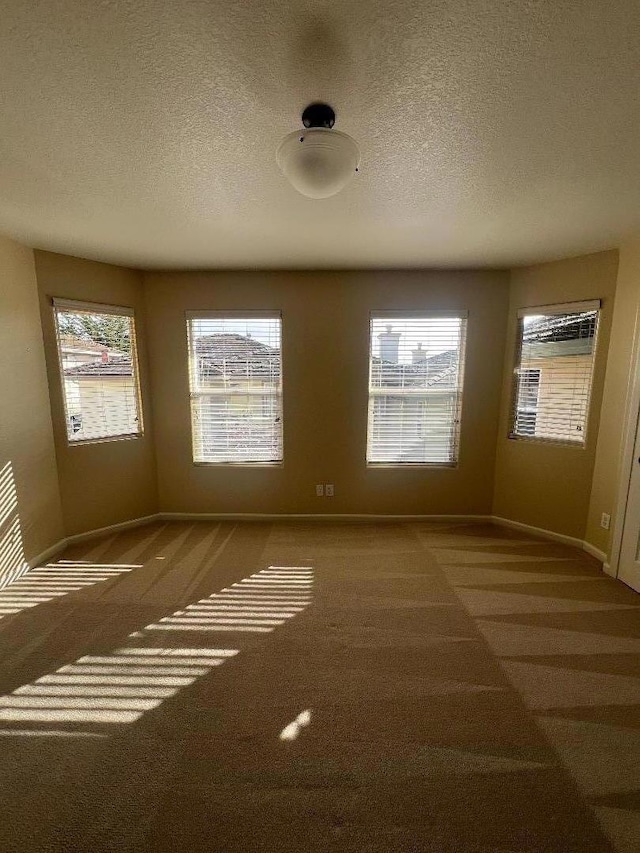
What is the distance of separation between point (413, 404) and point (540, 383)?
1.12 meters

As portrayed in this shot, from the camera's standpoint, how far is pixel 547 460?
10.4 ft

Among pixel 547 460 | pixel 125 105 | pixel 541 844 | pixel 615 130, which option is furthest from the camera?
pixel 547 460

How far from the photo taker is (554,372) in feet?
10.2

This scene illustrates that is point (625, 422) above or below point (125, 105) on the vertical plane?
below

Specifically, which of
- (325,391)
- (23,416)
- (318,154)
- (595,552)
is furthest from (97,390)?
(595,552)

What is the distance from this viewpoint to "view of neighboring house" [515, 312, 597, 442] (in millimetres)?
2943

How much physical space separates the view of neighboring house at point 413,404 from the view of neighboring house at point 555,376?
0.60 m

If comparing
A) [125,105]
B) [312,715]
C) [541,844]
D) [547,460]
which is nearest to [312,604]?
[312,715]

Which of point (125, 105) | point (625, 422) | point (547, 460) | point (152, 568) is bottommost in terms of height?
point (152, 568)

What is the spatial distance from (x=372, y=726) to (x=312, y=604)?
0.89m

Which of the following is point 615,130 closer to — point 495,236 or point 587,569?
point 495,236

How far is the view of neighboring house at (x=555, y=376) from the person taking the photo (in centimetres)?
294

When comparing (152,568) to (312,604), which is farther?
(152,568)

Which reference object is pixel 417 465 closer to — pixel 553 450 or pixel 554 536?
pixel 553 450
